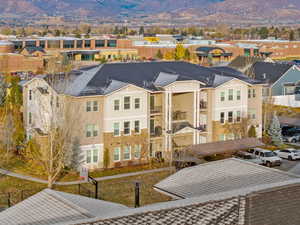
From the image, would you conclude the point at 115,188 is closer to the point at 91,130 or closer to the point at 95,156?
the point at 95,156

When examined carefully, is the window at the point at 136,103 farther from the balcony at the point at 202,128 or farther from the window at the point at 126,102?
the balcony at the point at 202,128

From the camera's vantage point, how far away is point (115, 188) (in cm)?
2872

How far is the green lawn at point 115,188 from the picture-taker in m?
26.5

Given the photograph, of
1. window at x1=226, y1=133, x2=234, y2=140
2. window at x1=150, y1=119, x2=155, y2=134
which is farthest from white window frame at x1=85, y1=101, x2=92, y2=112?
window at x1=226, y1=133, x2=234, y2=140

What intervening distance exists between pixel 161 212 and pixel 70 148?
768 inches

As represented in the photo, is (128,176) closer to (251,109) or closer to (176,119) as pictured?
(176,119)

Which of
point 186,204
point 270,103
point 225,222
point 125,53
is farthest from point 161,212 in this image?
point 125,53

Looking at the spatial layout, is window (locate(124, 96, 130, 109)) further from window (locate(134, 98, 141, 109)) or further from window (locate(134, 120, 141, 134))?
window (locate(134, 120, 141, 134))

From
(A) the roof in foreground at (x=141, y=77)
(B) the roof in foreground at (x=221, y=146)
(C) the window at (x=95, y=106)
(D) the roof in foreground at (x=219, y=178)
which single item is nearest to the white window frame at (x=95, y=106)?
(C) the window at (x=95, y=106)

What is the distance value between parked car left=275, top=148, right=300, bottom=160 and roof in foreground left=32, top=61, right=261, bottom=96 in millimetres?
5294

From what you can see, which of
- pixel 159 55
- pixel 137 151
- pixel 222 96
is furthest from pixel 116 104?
pixel 159 55

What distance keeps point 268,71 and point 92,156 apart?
96.2 ft

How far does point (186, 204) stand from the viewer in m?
12.1

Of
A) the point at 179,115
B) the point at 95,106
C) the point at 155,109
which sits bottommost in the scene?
the point at 179,115
